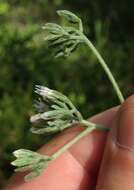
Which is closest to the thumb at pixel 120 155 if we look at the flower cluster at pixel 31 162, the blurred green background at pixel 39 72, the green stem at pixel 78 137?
the green stem at pixel 78 137

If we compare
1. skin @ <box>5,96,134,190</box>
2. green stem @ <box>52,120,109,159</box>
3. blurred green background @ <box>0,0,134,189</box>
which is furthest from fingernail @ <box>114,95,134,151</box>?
blurred green background @ <box>0,0,134,189</box>

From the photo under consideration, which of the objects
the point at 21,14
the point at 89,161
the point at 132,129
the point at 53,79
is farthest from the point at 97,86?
the point at 132,129

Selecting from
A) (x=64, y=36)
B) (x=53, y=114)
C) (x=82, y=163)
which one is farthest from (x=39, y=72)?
(x=53, y=114)

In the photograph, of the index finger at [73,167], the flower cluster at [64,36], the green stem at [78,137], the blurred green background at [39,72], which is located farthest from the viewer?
the blurred green background at [39,72]

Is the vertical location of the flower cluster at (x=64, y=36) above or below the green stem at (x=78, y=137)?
above

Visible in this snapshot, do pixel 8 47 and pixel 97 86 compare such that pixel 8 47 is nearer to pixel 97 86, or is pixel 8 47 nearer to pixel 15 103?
pixel 15 103

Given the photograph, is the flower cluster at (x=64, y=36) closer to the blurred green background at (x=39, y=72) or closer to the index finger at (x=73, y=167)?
the index finger at (x=73, y=167)

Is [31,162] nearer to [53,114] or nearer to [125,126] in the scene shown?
[53,114]
